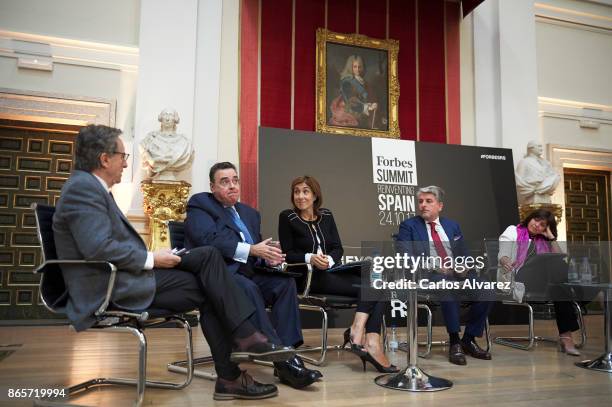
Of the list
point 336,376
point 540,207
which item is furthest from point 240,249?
point 540,207

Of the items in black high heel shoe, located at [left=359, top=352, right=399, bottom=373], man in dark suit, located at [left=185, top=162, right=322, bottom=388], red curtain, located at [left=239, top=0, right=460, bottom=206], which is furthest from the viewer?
red curtain, located at [left=239, top=0, right=460, bottom=206]

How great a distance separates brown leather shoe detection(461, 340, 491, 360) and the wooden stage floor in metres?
0.06

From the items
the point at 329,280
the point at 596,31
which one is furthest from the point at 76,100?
the point at 596,31

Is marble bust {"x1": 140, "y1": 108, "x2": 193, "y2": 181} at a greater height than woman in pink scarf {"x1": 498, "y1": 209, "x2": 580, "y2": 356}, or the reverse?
marble bust {"x1": 140, "y1": 108, "x2": 193, "y2": 181}

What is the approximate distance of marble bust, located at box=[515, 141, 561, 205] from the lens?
653 centimetres

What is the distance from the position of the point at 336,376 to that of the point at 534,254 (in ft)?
4.12

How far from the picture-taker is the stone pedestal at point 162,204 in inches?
205

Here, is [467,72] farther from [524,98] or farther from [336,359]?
[336,359]

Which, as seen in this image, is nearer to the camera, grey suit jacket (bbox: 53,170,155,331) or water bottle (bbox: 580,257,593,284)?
grey suit jacket (bbox: 53,170,155,331)

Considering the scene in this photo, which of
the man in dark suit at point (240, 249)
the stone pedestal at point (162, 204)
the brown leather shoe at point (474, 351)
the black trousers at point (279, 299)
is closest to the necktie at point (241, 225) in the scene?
the man in dark suit at point (240, 249)

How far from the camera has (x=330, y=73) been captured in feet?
21.4

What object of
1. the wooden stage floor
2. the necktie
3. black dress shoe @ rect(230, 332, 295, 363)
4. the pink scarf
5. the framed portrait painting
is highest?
the framed portrait painting

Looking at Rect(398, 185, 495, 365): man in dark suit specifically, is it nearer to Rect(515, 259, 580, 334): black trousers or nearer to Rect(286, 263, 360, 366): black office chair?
Rect(515, 259, 580, 334): black trousers

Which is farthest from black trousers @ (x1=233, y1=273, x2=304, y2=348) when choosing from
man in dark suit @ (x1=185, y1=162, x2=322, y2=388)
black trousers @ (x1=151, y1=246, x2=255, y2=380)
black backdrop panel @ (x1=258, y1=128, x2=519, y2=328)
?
black backdrop panel @ (x1=258, y1=128, x2=519, y2=328)
